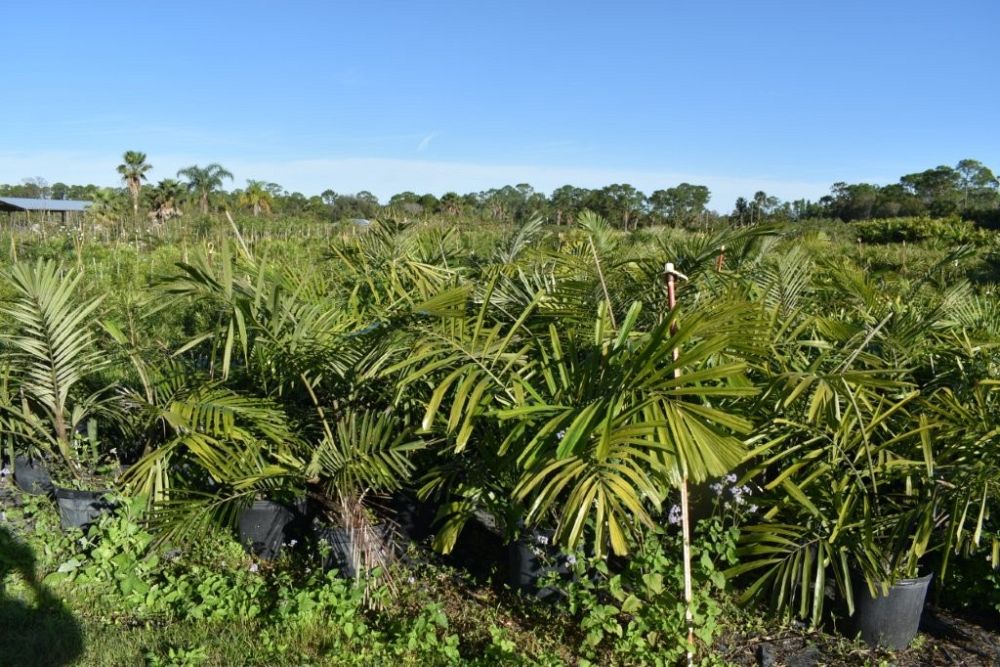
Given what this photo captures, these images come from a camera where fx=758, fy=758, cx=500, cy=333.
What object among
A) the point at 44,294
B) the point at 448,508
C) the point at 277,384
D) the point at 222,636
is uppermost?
Result: the point at 44,294

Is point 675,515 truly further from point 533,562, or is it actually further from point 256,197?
point 256,197

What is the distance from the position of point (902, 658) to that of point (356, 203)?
38.8 meters

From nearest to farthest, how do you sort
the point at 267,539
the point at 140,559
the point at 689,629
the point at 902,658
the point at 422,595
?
1. the point at 689,629
2. the point at 902,658
3. the point at 422,595
4. the point at 140,559
5. the point at 267,539

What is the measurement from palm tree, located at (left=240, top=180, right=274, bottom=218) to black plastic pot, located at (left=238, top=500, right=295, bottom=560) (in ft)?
146

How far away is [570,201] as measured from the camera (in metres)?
29.5

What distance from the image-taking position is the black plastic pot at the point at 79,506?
12.5 ft

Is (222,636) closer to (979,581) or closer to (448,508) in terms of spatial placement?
(448,508)

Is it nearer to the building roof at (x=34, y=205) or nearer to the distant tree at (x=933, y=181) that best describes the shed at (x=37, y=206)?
the building roof at (x=34, y=205)

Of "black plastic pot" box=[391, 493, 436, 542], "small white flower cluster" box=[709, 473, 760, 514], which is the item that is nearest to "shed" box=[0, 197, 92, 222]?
"black plastic pot" box=[391, 493, 436, 542]

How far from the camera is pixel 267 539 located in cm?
379

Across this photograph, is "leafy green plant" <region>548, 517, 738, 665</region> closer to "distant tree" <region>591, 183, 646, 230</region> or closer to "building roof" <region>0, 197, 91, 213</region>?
"distant tree" <region>591, 183, 646, 230</region>

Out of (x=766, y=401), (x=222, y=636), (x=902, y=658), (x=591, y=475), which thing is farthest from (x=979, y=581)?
(x=222, y=636)

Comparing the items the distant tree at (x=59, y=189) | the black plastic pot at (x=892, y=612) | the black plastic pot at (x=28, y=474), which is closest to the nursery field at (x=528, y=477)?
the black plastic pot at (x=892, y=612)

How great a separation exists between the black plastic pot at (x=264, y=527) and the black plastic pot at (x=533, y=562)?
124 cm
